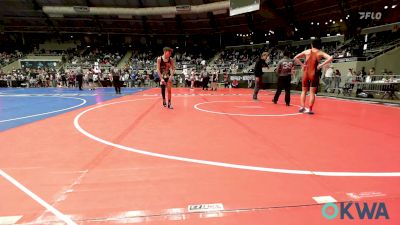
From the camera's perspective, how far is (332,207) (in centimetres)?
221

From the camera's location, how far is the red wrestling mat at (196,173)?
7.06ft

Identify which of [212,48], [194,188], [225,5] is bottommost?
[194,188]

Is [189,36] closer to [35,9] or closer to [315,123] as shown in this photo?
[35,9]

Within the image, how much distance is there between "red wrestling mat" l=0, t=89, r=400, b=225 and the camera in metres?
2.15

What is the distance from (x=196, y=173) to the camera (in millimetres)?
2982

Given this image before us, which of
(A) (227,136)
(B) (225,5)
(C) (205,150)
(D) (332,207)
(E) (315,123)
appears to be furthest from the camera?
(B) (225,5)

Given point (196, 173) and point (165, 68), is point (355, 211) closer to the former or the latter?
point (196, 173)

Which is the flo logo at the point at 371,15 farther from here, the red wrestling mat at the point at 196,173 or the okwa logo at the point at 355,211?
the okwa logo at the point at 355,211

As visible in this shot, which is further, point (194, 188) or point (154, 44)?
point (154, 44)

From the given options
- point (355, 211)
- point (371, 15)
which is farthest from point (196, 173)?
point (371, 15)

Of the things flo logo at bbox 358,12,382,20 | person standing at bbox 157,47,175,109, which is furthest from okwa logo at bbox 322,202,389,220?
flo logo at bbox 358,12,382,20

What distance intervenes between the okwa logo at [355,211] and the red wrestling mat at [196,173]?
0.11 feet

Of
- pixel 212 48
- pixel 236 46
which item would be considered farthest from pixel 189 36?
pixel 236 46

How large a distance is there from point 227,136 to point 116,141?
1.87 m
